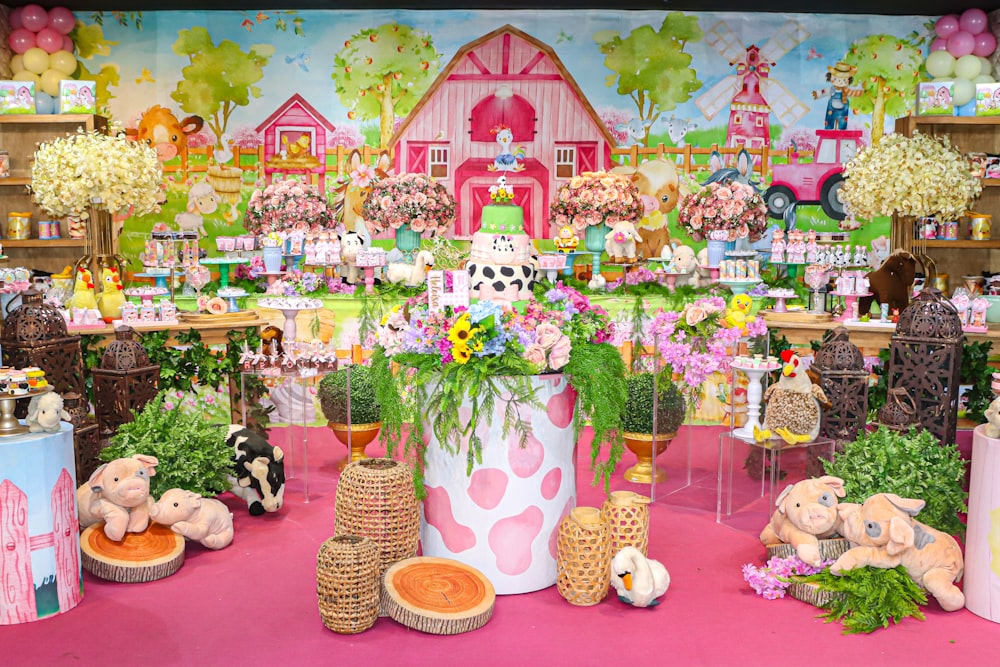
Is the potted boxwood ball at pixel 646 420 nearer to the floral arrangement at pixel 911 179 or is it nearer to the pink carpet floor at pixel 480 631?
the pink carpet floor at pixel 480 631

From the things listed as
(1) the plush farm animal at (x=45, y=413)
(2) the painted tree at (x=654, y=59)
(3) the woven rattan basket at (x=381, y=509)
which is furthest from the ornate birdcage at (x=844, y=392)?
(1) the plush farm animal at (x=45, y=413)

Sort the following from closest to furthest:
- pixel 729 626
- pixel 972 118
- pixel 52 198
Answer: pixel 729 626 → pixel 52 198 → pixel 972 118

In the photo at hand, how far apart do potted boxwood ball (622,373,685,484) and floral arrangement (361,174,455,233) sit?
85.8 inches

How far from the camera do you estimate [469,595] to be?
12.5 ft

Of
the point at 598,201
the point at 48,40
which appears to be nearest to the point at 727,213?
the point at 598,201

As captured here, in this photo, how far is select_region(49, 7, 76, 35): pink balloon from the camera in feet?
25.8

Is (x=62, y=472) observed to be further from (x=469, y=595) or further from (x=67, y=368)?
(x=469, y=595)

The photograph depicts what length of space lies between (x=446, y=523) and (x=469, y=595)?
0.38 m

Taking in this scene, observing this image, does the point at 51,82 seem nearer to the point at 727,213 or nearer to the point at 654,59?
the point at 654,59

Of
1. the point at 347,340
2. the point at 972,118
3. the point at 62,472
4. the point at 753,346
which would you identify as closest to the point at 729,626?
the point at 753,346

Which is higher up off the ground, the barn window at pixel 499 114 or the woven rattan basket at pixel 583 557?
the barn window at pixel 499 114

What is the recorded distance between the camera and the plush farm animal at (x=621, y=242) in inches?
280

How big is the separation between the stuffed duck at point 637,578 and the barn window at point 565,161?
15.5 ft

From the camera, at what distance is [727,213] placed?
694cm
